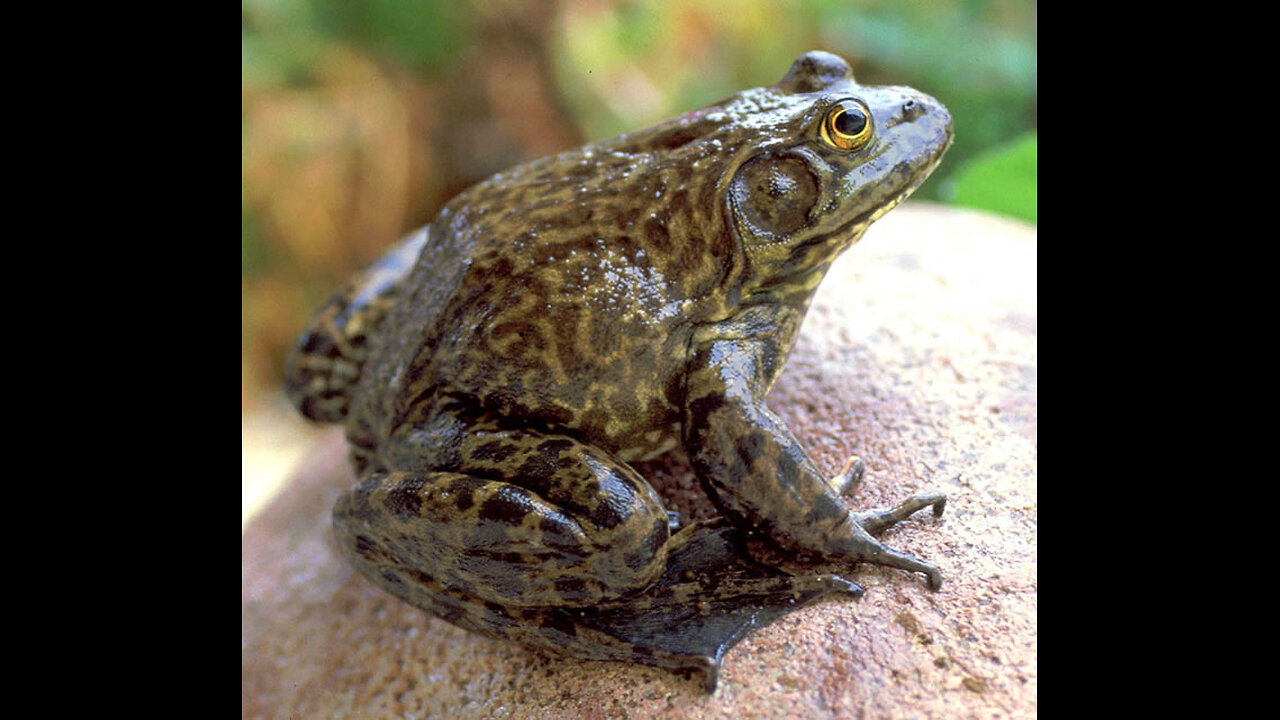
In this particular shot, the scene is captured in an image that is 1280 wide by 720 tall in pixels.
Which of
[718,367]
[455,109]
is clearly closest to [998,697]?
[718,367]

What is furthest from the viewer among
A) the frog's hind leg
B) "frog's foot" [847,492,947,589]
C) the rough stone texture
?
the frog's hind leg

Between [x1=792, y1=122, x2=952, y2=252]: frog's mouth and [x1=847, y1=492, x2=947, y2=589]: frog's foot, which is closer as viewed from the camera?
[x1=847, y1=492, x2=947, y2=589]: frog's foot

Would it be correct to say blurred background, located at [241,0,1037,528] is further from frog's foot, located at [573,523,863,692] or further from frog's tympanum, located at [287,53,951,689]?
frog's foot, located at [573,523,863,692]

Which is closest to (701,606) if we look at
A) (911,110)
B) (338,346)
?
(911,110)

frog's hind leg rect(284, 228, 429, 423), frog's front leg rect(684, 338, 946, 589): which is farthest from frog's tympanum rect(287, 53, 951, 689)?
frog's hind leg rect(284, 228, 429, 423)

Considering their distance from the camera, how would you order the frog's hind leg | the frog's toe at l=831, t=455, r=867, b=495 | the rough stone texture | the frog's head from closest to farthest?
the rough stone texture
the frog's head
the frog's toe at l=831, t=455, r=867, b=495
the frog's hind leg

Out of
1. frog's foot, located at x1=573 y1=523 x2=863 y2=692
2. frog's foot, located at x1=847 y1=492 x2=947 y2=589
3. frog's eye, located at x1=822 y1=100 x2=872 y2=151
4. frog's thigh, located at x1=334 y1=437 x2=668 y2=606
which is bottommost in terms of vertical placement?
frog's foot, located at x1=573 y1=523 x2=863 y2=692

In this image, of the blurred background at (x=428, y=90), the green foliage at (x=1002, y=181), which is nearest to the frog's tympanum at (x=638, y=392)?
the green foliage at (x=1002, y=181)
